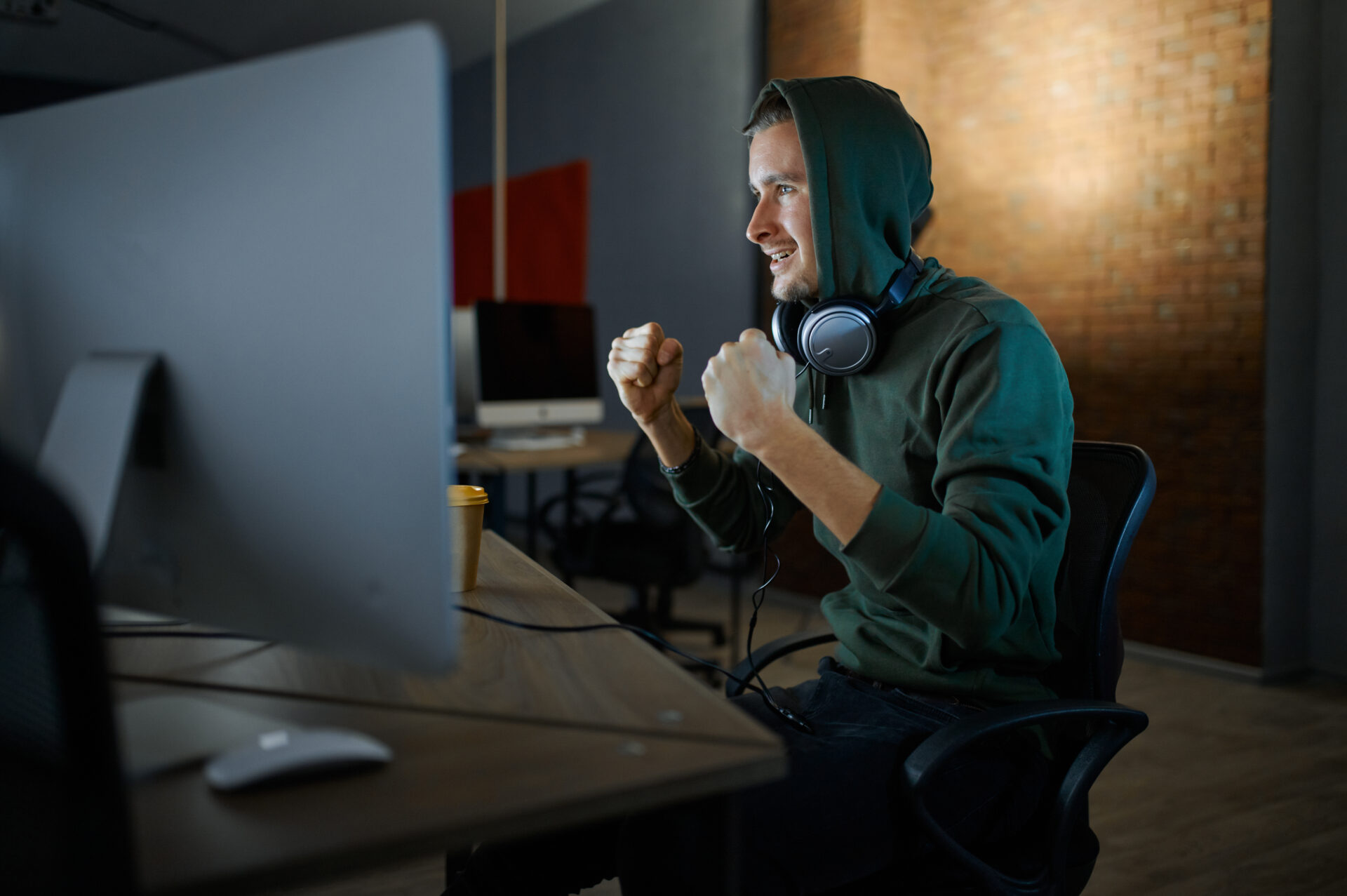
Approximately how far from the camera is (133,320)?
0.73m

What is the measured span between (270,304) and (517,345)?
3014mm

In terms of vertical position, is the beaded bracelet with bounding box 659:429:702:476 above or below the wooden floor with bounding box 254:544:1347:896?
above

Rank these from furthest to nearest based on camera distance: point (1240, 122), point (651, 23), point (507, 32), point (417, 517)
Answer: point (507, 32) → point (651, 23) → point (1240, 122) → point (417, 517)

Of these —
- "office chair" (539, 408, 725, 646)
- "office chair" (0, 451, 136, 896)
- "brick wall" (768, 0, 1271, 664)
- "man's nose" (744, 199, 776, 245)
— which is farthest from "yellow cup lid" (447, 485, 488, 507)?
"brick wall" (768, 0, 1271, 664)

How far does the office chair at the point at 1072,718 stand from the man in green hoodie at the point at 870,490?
0.03 m

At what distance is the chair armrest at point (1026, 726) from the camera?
94 centimetres

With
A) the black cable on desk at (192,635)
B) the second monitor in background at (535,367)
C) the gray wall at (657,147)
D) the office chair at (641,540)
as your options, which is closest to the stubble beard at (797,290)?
the black cable on desk at (192,635)

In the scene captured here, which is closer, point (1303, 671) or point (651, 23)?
point (1303, 671)

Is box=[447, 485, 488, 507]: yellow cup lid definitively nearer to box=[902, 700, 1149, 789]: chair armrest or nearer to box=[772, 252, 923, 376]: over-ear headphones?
box=[772, 252, 923, 376]: over-ear headphones

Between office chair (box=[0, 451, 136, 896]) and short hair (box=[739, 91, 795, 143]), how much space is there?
1.10m

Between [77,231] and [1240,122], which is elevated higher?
[1240,122]

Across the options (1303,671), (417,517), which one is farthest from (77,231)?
(1303,671)

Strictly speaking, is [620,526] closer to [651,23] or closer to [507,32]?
[651,23]

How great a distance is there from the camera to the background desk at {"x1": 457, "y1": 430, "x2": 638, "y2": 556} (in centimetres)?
321
